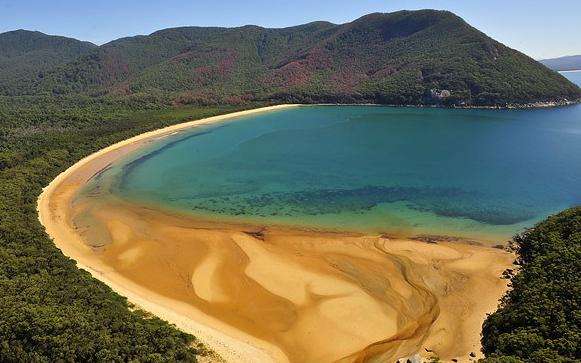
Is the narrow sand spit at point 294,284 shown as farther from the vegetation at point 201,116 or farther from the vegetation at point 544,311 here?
the vegetation at point 544,311

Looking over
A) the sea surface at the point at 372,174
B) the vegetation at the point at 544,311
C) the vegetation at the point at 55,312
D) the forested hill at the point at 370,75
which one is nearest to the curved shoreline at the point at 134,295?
the vegetation at the point at 55,312

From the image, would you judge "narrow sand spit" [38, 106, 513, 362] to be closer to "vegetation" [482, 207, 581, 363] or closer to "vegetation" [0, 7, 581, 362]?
"vegetation" [0, 7, 581, 362]

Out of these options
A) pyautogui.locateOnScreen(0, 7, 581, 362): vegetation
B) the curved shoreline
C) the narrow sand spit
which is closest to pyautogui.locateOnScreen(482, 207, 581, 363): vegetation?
pyautogui.locateOnScreen(0, 7, 581, 362): vegetation

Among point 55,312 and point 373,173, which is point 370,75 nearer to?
point 373,173

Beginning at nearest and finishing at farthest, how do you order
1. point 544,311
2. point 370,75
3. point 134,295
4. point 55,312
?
point 544,311, point 55,312, point 134,295, point 370,75

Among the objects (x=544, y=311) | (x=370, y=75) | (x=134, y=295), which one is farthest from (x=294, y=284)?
(x=370, y=75)

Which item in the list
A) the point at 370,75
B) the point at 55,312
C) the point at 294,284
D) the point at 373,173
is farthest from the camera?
the point at 370,75

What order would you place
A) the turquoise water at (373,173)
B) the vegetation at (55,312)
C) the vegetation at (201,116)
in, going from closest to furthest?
the vegetation at (55,312)
the vegetation at (201,116)
the turquoise water at (373,173)
